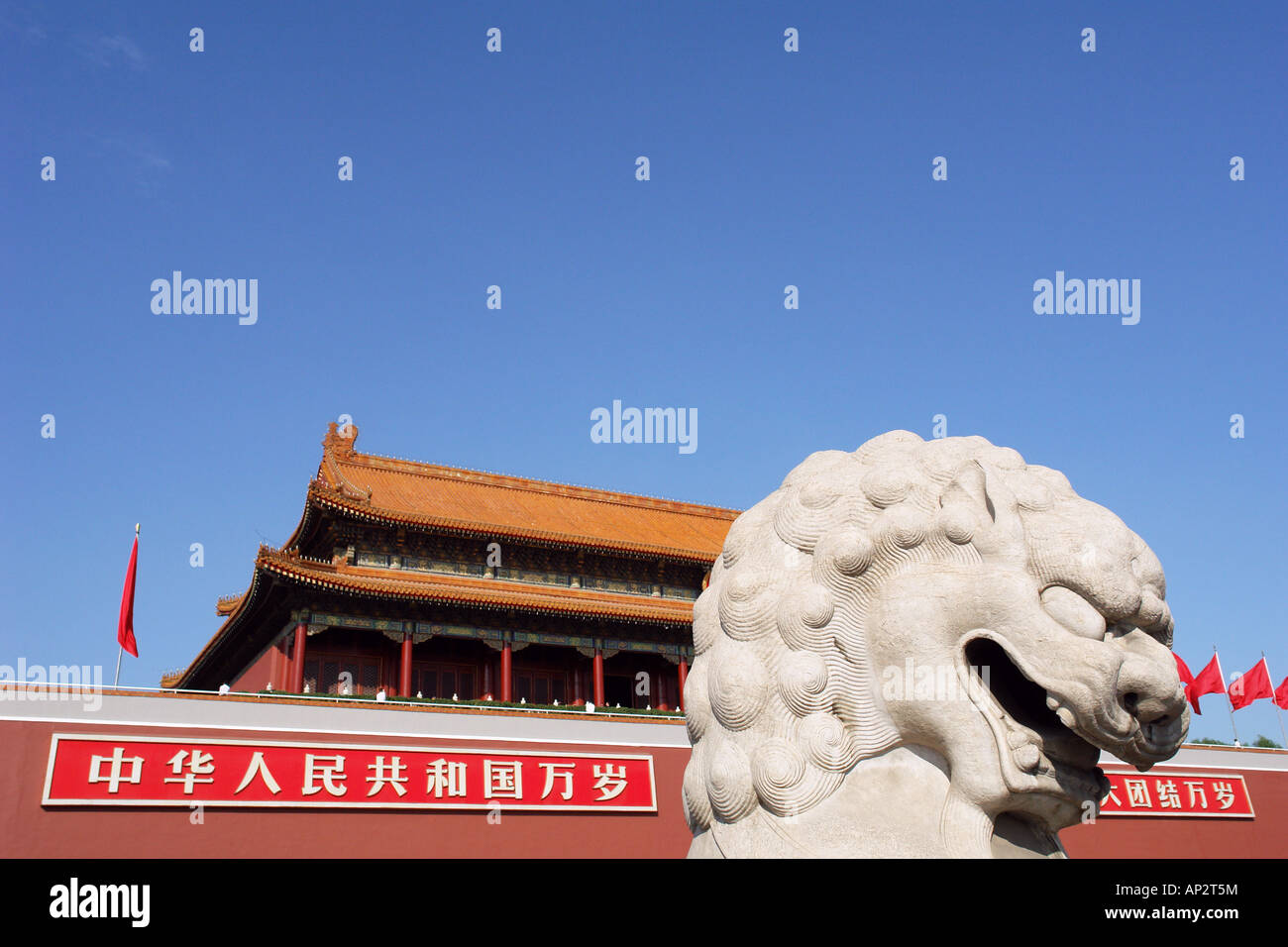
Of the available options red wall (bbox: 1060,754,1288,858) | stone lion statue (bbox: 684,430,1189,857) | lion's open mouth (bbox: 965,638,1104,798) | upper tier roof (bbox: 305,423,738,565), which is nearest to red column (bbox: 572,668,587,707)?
upper tier roof (bbox: 305,423,738,565)

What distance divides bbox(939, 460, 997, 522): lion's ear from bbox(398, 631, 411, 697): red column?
14.3 meters

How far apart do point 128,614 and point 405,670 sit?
14.2 feet

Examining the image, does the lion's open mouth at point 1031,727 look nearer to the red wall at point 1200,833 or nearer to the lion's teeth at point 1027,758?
the lion's teeth at point 1027,758

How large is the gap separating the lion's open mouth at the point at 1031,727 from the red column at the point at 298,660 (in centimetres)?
1430

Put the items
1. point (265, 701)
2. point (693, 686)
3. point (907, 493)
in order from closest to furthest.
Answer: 1. point (907, 493)
2. point (693, 686)
3. point (265, 701)

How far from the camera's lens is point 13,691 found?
438 inches

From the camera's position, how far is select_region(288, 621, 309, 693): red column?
1617cm

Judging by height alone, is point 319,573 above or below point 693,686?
above

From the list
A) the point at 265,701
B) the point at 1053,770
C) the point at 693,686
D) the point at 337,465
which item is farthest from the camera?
the point at 337,465

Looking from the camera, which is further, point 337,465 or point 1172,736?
point 337,465
